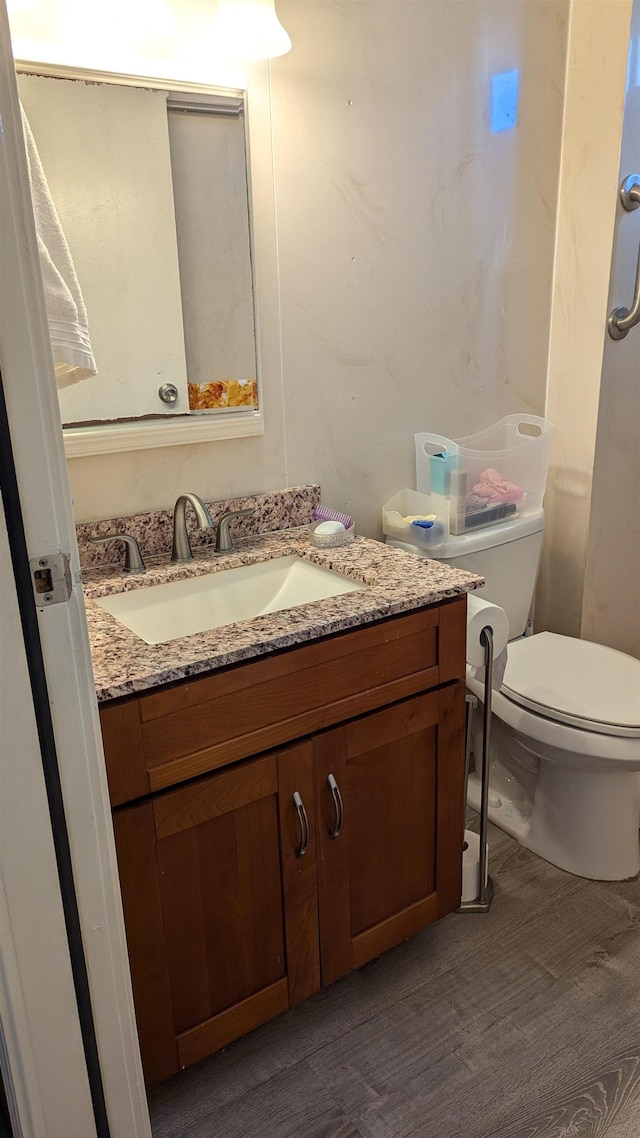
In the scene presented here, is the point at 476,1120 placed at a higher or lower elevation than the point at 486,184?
lower

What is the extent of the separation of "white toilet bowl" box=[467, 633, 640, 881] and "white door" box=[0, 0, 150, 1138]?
1061mm

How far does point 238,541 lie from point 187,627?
278 mm

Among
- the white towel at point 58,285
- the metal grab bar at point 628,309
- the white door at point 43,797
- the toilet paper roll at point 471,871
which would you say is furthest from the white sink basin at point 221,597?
the metal grab bar at point 628,309

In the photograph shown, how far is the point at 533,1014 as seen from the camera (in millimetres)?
1525

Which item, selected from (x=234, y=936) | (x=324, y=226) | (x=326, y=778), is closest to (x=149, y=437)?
(x=324, y=226)

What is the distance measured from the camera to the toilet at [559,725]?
1.73 m

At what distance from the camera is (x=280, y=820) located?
51.9 inches

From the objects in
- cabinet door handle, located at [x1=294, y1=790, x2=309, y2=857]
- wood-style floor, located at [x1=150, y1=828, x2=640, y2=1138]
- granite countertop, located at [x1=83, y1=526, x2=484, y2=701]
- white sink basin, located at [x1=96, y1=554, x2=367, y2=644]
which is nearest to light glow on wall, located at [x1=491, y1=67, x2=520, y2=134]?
granite countertop, located at [x1=83, y1=526, x2=484, y2=701]

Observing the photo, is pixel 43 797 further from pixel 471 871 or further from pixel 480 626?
pixel 471 871

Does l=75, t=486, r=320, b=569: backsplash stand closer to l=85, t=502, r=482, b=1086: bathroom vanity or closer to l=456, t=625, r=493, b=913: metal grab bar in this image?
l=85, t=502, r=482, b=1086: bathroom vanity

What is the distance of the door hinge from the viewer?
0.83 m

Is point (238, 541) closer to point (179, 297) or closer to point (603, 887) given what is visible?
point (179, 297)

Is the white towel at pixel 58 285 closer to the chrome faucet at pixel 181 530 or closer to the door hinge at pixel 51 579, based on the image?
the chrome faucet at pixel 181 530

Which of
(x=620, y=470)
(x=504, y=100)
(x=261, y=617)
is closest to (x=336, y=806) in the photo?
(x=261, y=617)
